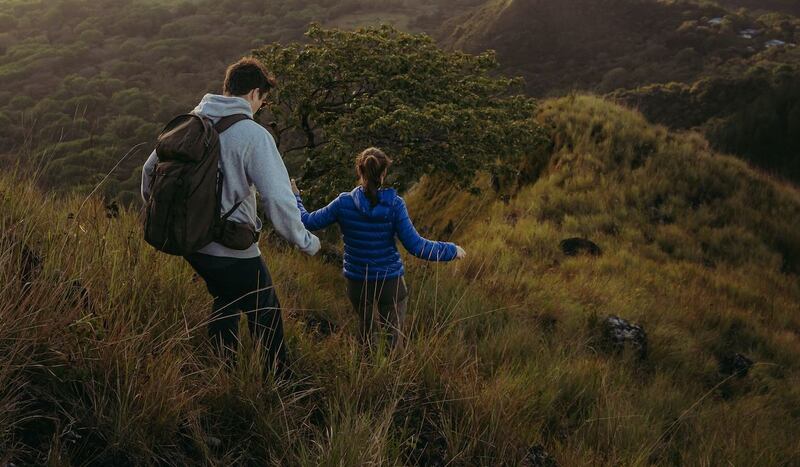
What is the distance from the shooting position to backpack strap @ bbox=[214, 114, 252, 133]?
2.96m

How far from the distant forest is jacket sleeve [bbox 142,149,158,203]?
37.4 metres

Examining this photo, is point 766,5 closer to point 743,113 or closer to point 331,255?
point 743,113

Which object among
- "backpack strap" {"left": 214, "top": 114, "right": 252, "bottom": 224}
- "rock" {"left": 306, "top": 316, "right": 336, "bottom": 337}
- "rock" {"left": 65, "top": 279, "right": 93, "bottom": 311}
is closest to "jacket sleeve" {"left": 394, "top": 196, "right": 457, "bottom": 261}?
"rock" {"left": 306, "top": 316, "right": 336, "bottom": 337}

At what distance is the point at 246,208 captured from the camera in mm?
3049

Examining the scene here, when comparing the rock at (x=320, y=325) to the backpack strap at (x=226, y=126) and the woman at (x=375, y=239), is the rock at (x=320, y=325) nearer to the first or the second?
the woman at (x=375, y=239)

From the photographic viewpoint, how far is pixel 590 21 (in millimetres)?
95250

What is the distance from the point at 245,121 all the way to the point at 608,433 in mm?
2550

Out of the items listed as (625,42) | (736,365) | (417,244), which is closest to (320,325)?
(417,244)

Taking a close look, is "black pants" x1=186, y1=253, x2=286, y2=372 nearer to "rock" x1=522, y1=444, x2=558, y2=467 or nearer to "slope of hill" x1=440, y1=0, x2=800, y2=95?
"rock" x1=522, y1=444, x2=558, y2=467

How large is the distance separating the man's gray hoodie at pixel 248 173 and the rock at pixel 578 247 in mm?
7072

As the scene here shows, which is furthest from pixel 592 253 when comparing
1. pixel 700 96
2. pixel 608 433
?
Result: pixel 700 96

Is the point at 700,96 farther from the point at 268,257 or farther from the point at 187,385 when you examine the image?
the point at 187,385

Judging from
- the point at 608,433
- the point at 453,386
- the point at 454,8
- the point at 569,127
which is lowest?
the point at 454,8

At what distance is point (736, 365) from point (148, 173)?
258 inches
